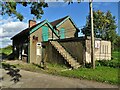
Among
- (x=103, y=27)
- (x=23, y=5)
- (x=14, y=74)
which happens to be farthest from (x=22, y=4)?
(x=103, y=27)

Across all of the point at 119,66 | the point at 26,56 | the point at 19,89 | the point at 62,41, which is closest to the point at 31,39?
the point at 26,56

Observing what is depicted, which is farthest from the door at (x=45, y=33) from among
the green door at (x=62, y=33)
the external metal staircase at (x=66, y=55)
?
the green door at (x=62, y=33)

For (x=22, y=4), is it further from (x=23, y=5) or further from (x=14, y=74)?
(x=14, y=74)

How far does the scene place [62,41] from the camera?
83.0ft

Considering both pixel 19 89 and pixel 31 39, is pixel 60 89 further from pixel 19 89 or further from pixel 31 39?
pixel 31 39

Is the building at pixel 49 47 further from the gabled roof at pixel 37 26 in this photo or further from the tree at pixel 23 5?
the tree at pixel 23 5

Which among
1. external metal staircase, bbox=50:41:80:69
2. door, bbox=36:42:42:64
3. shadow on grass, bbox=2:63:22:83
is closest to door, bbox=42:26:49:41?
door, bbox=36:42:42:64

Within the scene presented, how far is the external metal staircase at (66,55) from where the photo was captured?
67.1 ft

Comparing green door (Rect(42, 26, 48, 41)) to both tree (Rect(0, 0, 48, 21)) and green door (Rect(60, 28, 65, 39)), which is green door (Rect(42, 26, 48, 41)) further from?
tree (Rect(0, 0, 48, 21))

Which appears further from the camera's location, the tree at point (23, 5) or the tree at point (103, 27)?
the tree at point (103, 27)

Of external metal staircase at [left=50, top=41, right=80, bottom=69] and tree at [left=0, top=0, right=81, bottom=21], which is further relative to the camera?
external metal staircase at [left=50, top=41, right=80, bottom=69]

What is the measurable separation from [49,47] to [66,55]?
152 inches

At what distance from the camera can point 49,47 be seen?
1015 inches

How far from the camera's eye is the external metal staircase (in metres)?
20.4
